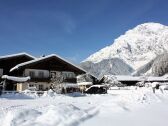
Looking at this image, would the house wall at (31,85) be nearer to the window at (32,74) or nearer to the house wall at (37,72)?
the window at (32,74)

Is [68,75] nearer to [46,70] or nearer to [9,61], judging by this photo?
[46,70]

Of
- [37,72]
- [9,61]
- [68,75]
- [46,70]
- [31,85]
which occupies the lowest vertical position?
[31,85]

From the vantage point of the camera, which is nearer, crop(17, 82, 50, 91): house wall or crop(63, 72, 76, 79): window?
crop(17, 82, 50, 91): house wall

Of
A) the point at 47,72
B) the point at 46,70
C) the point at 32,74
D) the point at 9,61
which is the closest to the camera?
the point at 32,74

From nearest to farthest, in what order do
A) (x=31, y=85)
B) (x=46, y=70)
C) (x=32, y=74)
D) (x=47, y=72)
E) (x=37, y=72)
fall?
(x=31, y=85), (x=32, y=74), (x=37, y=72), (x=46, y=70), (x=47, y=72)

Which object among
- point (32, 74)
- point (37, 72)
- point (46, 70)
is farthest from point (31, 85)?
point (46, 70)

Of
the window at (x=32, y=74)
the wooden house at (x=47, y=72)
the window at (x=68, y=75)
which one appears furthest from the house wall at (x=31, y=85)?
the window at (x=68, y=75)

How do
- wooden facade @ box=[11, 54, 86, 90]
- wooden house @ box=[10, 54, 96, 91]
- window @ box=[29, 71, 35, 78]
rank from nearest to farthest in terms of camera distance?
wooden house @ box=[10, 54, 96, 91] < wooden facade @ box=[11, 54, 86, 90] < window @ box=[29, 71, 35, 78]

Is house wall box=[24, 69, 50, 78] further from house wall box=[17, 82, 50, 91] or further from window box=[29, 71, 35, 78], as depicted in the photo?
house wall box=[17, 82, 50, 91]

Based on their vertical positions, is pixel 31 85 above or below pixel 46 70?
below

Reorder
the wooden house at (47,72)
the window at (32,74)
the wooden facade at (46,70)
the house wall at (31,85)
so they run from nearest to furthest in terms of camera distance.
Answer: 1. the house wall at (31,85)
2. the wooden house at (47,72)
3. the wooden facade at (46,70)
4. the window at (32,74)

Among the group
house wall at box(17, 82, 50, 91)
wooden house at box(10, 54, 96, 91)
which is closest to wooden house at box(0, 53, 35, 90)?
wooden house at box(10, 54, 96, 91)

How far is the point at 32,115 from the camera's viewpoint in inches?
512

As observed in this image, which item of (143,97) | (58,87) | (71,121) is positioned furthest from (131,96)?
(58,87)
